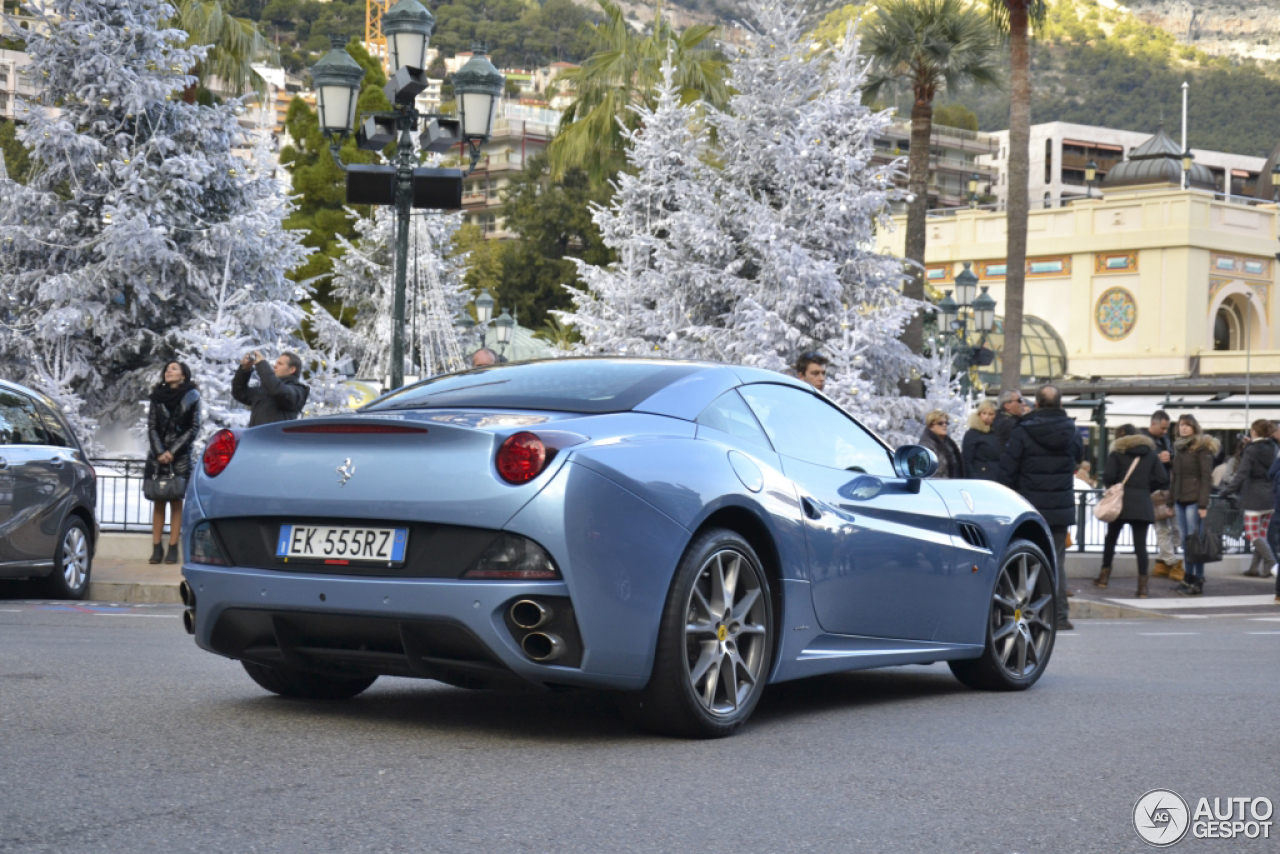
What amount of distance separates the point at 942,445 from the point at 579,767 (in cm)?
1036

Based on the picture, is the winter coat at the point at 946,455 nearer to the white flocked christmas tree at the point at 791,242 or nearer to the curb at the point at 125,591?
the white flocked christmas tree at the point at 791,242

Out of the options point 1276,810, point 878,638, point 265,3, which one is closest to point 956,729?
point 878,638

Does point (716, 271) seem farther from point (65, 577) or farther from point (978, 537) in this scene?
point (978, 537)

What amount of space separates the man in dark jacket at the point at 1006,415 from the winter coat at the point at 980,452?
124 mm

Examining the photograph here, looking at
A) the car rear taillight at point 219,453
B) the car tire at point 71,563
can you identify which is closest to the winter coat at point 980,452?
the car tire at point 71,563

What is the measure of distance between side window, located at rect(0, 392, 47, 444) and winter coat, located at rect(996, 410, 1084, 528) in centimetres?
755

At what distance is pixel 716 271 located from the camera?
23.0 meters

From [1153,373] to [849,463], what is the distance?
5542 centimetres

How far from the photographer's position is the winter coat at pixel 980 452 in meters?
15.2

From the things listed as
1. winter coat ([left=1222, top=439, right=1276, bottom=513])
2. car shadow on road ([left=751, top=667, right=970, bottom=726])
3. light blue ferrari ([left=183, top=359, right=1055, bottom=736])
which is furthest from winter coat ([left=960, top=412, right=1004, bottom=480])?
light blue ferrari ([left=183, top=359, right=1055, bottom=736])

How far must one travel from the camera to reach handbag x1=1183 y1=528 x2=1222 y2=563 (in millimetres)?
18188

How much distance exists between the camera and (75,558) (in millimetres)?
13391

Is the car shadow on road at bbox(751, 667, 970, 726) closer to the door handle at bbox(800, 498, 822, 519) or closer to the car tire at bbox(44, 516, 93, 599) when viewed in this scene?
the door handle at bbox(800, 498, 822, 519)

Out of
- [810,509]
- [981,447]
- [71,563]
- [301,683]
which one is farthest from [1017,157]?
[301,683]
